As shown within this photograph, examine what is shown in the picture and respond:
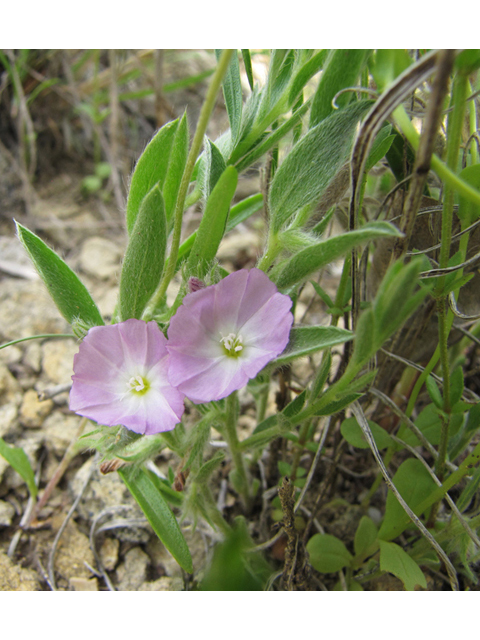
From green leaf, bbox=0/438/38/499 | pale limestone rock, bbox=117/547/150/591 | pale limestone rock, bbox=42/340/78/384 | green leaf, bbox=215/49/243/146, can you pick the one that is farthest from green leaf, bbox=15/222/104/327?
pale limestone rock, bbox=42/340/78/384

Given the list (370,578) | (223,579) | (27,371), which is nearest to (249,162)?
(223,579)

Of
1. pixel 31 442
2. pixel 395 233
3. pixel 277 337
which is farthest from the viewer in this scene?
pixel 31 442

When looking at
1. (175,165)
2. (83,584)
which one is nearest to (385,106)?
(175,165)

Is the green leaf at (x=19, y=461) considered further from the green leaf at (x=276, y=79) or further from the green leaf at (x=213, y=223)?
the green leaf at (x=276, y=79)

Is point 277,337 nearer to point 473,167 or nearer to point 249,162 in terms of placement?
point 249,162

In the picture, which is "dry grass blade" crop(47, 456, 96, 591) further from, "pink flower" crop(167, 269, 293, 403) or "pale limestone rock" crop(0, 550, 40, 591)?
"pink flower" crop(167, 269, 293, 403)

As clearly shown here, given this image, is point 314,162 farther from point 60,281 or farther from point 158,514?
point 158,514

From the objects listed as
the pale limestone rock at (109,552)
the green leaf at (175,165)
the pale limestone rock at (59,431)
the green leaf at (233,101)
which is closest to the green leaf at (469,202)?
the green leaf at (233,101)
